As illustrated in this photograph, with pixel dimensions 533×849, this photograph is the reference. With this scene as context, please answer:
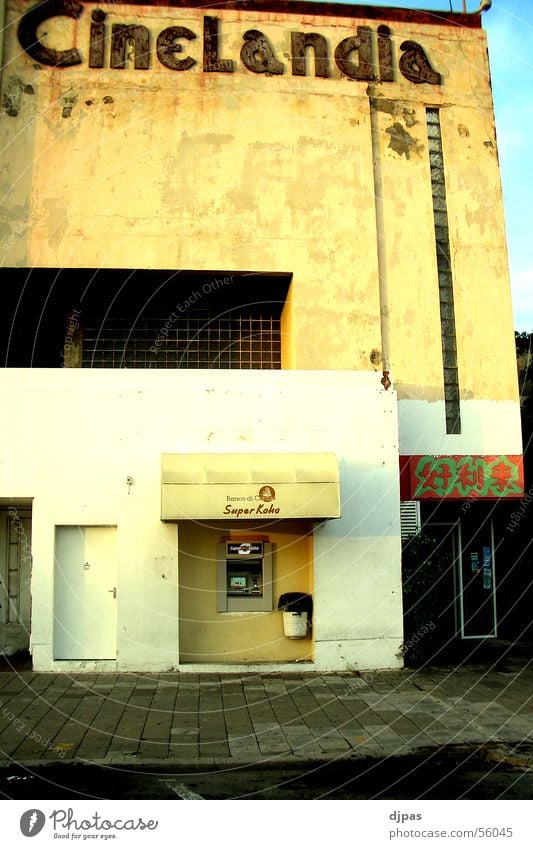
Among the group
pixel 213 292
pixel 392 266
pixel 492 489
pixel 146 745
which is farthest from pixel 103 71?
pixel 146 745

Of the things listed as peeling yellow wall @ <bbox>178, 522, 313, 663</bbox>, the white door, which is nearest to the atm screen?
peeling yellow wall @ <bbox>178, 522, 313, 663</bbox>

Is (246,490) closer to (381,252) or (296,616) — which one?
(296,616)

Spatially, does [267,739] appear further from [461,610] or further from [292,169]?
[292,169]

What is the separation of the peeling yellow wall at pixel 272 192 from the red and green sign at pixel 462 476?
1.36m

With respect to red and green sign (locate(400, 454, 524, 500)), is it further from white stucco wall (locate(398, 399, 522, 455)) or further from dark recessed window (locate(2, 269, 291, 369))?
dark recessed window (locate(2, 269, 291, 369))

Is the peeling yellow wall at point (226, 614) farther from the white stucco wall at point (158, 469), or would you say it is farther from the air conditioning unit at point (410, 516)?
the air conditioning unit at point (410, 516)

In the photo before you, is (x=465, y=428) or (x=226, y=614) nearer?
(x=226, y=614)

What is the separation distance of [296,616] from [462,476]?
512cm

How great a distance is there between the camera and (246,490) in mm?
12430

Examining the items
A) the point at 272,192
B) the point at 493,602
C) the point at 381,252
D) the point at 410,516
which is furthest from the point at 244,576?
the point at 272,192

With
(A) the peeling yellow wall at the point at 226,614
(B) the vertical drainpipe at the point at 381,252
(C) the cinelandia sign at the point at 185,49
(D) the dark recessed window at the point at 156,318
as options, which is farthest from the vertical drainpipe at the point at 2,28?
(A) the peeling yellow wall at the point at 226,614

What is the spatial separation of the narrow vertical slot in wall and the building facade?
47mm

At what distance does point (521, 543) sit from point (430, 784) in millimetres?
11720

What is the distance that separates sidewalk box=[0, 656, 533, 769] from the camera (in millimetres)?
8711
